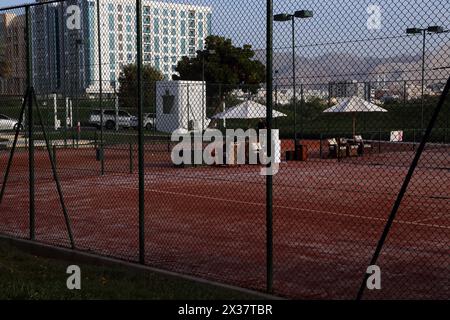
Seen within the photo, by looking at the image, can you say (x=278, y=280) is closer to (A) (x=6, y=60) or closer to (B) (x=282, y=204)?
(B) (x=282, y=204)

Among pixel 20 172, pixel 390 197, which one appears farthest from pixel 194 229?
pixel 20 172

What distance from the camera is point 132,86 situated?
79.9ft

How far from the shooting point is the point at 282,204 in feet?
47.9

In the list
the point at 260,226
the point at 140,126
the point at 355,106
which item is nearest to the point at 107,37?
the point at 355,106

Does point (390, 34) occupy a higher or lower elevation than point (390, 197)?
higher

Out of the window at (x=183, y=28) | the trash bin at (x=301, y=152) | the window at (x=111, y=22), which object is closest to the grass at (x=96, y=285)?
the window at (x=183, y=28)

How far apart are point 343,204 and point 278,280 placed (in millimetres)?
6810

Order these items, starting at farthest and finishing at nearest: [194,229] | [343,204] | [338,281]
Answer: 1. [343,204]
2. [194,229]
3. [338,281]
